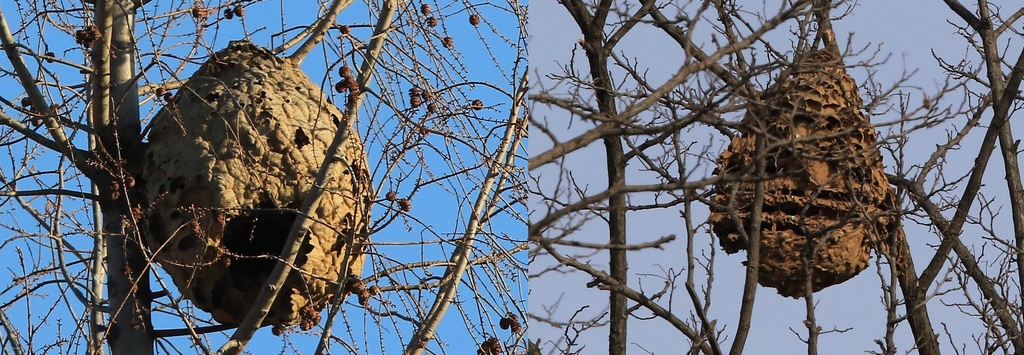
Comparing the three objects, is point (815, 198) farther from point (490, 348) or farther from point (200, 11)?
point (200, 11)

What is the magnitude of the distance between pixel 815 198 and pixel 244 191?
7.39 ft

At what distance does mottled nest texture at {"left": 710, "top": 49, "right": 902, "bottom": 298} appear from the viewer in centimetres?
557

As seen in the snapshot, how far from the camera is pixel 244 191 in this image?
4918 millimetres

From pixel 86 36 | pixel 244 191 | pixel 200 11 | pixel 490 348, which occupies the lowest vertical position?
pixel 490 348

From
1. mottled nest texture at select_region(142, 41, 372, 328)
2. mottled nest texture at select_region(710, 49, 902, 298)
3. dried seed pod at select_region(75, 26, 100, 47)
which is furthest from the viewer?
mottled nest texture at select_region(710, 49, 902, 298)

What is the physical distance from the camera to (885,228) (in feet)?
19.5

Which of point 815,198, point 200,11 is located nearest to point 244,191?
point 200,11

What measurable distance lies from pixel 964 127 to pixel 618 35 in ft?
6.41

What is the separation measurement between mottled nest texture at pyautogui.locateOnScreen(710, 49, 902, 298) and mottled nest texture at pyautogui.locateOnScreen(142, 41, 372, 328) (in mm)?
1551

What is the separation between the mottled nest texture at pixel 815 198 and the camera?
5570 millimetres

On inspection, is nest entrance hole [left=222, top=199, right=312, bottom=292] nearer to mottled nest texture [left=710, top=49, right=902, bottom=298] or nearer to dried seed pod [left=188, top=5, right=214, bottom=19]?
dried seed pod [left=188, top=5, right=214, bottom=19]

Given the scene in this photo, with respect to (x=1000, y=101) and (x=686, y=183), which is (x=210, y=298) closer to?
(x=686, y=183)

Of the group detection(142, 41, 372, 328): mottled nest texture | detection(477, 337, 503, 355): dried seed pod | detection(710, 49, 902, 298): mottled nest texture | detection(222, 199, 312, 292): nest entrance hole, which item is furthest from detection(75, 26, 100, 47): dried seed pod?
detection(710, 49, 902, 298): mottled nest texture

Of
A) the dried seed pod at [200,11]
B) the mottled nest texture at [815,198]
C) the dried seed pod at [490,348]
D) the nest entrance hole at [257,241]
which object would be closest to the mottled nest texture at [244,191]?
the nest entrance hole at [257,241]
